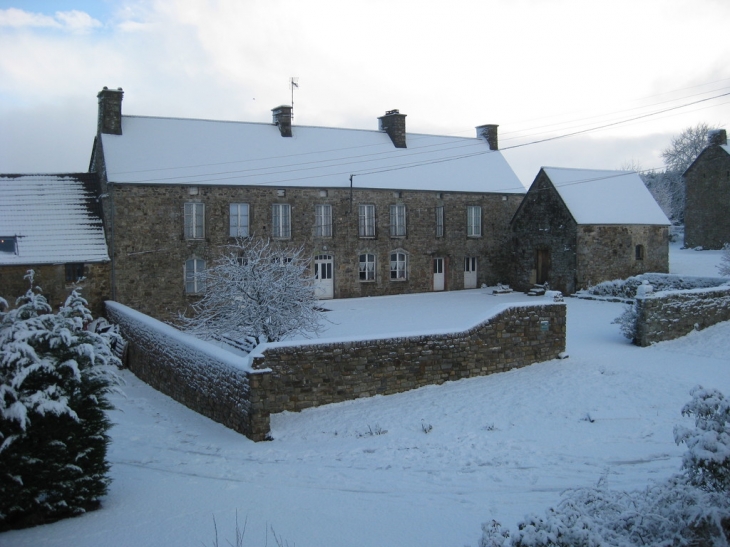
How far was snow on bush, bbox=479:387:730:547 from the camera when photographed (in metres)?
5.45

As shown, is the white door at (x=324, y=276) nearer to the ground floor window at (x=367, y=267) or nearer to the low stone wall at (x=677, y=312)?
the ground floor window at (x=367, y=267)

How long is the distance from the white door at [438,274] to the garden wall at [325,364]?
1365 cm

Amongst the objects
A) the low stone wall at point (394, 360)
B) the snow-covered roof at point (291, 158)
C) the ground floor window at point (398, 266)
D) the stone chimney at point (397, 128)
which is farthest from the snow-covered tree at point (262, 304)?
the stone chimney at point (397, 128)

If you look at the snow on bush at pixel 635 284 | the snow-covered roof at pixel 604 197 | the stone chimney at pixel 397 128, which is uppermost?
the stone chimney at pixel 397 128

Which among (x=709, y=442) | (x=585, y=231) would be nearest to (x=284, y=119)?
(x=585, y=231)

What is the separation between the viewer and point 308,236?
26875 millimetres

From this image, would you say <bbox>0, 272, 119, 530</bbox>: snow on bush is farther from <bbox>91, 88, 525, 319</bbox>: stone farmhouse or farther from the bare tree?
the bare tree

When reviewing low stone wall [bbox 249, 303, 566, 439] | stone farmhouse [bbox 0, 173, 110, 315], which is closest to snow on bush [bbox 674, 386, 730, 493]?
low stone wall [bbox 249, 303, 566, 439]

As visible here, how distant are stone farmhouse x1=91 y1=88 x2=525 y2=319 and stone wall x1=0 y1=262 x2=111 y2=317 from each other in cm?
51

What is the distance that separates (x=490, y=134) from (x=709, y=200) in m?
15.6

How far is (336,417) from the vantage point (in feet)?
39.7

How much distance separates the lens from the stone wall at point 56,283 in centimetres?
2108

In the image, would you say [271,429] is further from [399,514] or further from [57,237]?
[57,237]

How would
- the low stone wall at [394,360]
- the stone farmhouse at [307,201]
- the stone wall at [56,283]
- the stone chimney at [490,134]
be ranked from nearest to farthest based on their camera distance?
the low stone wall at [394,360]
the stone wall at [56,283]
the stone farmhouse at [307,201]
the stone chimney at [490,134]
